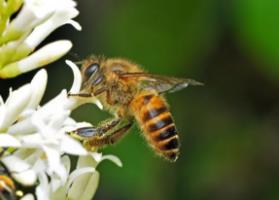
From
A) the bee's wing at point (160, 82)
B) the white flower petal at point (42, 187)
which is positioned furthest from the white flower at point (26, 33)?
the bee's wing at point (160, 82)

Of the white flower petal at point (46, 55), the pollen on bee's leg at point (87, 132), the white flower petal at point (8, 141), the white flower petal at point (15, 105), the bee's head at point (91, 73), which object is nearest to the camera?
the white flower petal at point (8, 141)

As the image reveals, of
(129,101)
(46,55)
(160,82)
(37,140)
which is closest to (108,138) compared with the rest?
(129,101)

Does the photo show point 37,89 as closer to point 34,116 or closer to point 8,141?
point 34,116

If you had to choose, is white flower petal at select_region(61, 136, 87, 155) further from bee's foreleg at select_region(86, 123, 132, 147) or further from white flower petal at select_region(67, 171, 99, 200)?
bee's foreleg at select_region(86, 123, 132, 147)

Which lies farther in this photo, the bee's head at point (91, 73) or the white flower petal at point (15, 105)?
the bee's head at point (91, 73)

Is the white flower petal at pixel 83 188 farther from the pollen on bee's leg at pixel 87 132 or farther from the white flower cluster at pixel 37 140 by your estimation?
the pollen on bee's leg at pixel 87 132

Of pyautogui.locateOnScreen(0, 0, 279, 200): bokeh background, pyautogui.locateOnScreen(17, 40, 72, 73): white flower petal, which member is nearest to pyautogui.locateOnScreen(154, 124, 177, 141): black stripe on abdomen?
pyautogui.locateOnScreen(17, 40, 72, 73): white flower petal
